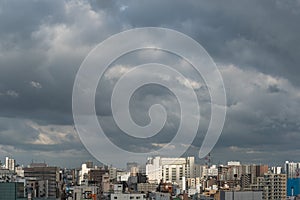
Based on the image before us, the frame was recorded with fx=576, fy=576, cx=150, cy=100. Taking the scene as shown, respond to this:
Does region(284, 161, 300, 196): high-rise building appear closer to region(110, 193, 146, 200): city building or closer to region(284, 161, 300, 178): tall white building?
region(284, 161, 300, 178): tall white building

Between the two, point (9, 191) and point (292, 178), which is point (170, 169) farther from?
point (9, 191)

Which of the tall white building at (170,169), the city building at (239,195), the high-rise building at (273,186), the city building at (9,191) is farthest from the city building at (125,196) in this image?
the tall white building at (170,169)

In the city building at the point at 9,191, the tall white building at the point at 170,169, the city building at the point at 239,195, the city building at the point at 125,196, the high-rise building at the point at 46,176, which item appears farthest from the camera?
the tall white building at the point at 170,169

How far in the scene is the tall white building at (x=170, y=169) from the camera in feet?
109

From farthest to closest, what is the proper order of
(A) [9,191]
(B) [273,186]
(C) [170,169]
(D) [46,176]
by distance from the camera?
(C) [170,169] < (D) [46,176] < (B) [273,186] < (A) [9,191]

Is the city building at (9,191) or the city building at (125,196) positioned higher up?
the city building at (9,191)

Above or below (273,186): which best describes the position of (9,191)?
above

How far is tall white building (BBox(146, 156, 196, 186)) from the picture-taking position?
3331 centimetres

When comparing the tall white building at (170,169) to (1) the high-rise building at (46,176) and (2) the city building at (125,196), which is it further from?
(2) the city building at (125,196)

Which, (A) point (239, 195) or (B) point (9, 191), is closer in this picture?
(B) point (9, 191)

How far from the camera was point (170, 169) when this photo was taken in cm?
3438

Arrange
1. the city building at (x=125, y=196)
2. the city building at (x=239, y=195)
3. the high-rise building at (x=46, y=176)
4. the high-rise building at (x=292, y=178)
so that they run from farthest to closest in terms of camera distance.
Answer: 1. the high-rise building at (x=46, y=176)
2. the high-rise building at (x=292, y=178)
3. the city building at (x=125, y=196)
4. the city building at (x=239, y=195)

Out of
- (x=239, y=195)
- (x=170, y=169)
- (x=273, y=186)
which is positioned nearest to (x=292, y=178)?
(x=273, y=186)

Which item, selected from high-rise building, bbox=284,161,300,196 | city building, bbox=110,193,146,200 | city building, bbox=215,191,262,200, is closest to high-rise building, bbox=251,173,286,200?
high-rise building, bbox=284,161,300,196
